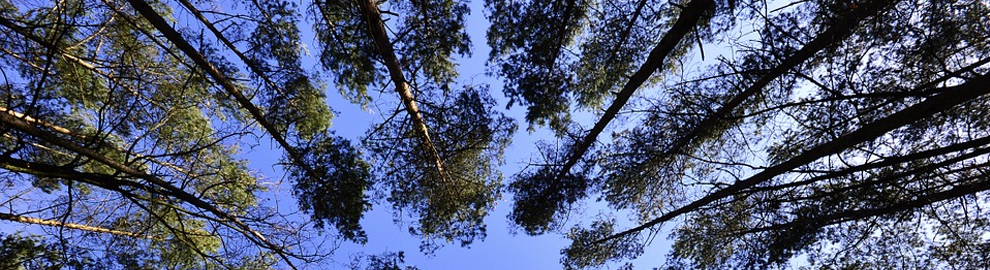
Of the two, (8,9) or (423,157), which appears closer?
(8,9)

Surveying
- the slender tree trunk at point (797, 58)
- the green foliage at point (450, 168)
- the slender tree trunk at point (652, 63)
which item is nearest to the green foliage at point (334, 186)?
the green foliage at point (450, 168)

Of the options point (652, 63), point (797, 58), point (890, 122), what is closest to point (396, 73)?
point (652, 63)

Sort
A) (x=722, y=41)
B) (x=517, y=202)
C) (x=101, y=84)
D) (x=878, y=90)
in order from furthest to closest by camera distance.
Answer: (x=517, y=202) → (x=101, y=84) → (x=722, y=41) → (x=878, y=90)

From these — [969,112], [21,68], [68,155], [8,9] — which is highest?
[8,9]

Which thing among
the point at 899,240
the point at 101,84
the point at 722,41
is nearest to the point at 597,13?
the point at 722,41

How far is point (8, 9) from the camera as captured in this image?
13.8 feet

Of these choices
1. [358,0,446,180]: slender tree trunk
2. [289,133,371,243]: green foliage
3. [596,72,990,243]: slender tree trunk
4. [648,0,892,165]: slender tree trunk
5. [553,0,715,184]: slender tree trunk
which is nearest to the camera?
[596,72,990,243]: slender tree trunk

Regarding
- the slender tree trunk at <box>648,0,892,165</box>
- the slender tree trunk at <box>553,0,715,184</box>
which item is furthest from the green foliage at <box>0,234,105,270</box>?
the slender tree trunk at <box>648,0,892,165</box>

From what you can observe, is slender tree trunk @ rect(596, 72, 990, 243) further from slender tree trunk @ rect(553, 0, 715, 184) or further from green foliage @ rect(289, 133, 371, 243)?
green foliage @ rect(289, 133, 371, 243)

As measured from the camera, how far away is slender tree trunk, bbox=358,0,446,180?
3766mm

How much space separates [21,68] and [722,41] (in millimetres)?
6699

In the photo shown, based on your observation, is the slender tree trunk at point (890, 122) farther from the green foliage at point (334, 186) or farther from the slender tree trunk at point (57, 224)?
the slender tree trunk at point (57, 224)

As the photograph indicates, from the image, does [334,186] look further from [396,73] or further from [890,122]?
[890,122]

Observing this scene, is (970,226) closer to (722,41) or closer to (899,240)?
(899,240)
